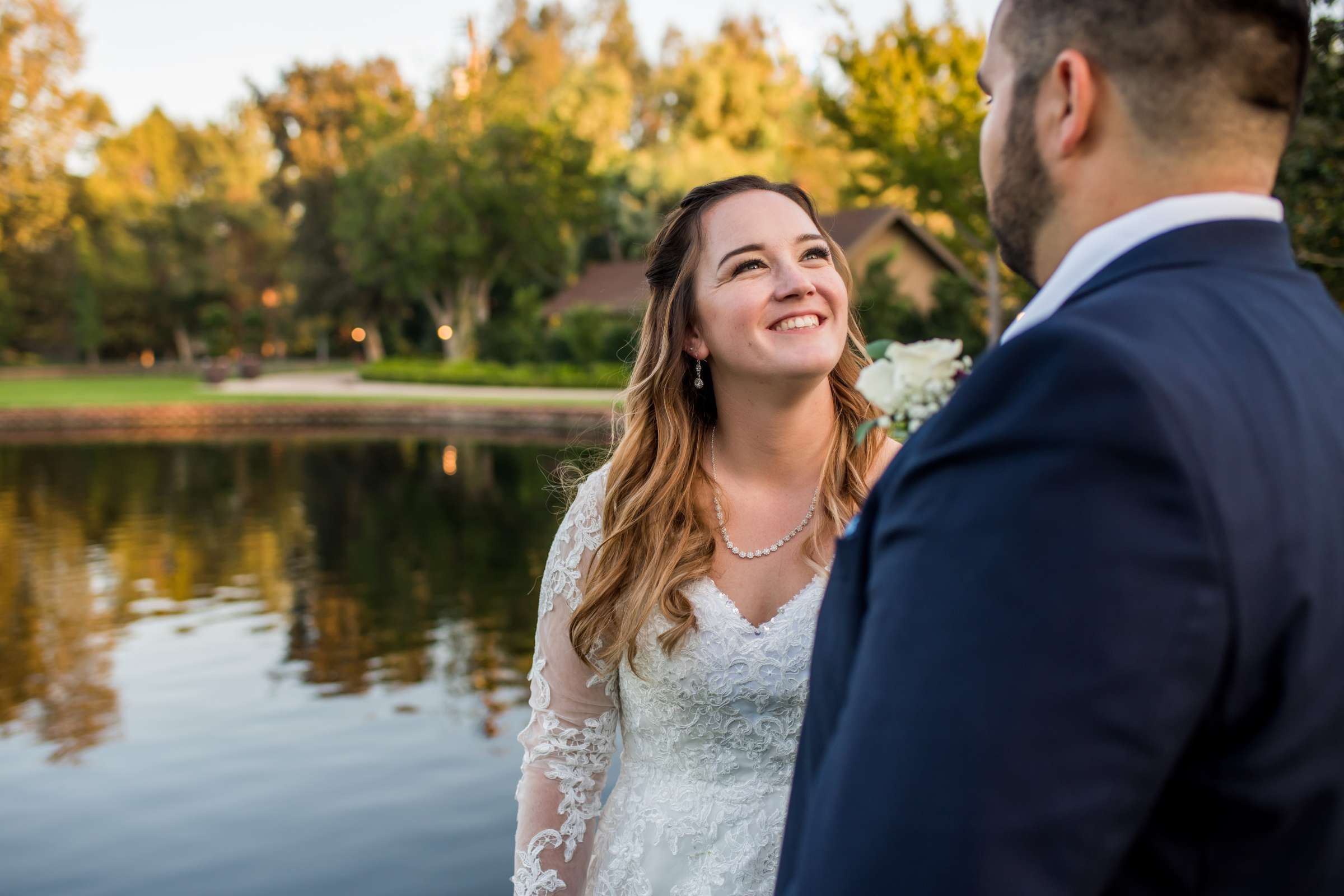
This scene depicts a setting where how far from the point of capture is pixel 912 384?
1.70m

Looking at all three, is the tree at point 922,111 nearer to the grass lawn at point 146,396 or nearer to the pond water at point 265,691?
the grass lawn at point 146,396

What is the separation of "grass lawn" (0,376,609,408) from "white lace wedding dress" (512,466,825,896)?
73.8 feet

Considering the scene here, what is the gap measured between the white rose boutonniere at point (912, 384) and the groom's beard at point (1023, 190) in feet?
2.10

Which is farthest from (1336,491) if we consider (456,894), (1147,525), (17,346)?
(17,346)

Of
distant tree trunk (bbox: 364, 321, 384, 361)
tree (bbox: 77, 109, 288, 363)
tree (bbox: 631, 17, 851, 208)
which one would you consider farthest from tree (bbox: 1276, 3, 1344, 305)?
tree (bbox: 77, 109, 288, 363)

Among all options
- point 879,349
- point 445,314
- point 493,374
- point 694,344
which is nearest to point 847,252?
point 493,374

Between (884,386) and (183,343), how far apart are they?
61950mm

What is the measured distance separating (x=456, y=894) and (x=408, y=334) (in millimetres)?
49765

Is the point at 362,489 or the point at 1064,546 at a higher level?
the point at 1064,546

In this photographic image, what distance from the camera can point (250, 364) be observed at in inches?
1672

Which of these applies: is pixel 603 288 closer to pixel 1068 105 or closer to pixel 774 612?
pixel 774 612

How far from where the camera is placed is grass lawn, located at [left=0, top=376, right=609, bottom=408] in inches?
1184

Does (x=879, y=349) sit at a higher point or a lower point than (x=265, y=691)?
higher

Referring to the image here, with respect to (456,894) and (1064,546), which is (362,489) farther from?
(1064,546)
